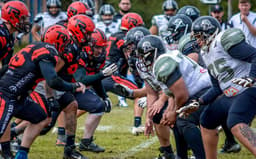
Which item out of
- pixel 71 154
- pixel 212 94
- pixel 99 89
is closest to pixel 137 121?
pixel 99 89

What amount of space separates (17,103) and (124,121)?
14.4ft

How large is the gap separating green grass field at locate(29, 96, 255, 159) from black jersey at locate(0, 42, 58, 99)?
133 centimetres

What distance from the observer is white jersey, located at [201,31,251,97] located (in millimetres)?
5465

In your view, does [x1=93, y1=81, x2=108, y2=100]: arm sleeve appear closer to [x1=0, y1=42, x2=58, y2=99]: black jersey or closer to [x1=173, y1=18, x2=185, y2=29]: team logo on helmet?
[x1=173, y1=18, x2=185, y2=29]: team logo on helmet

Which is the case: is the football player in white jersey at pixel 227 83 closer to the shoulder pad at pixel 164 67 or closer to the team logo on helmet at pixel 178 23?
the shoulder pad at pixel 164 67

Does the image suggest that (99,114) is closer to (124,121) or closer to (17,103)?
(17,103)

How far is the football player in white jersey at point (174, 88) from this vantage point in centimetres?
549

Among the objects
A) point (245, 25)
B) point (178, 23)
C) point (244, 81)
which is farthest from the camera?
A: point (245, 25)

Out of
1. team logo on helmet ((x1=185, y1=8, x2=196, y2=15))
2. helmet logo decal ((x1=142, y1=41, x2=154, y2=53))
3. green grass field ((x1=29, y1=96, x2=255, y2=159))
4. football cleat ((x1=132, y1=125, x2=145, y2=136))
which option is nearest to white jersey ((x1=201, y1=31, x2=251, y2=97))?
helmet logo decal ((x1=142, y1=41, x2=154, y2=53))

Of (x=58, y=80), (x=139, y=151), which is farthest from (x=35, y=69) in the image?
(x=139, y=151)

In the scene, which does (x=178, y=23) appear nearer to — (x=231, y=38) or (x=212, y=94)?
(x=212, y=94)

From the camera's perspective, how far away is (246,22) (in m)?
9.95

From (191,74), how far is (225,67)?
35 centimetres

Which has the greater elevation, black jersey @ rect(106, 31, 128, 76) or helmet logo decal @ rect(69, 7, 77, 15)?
helmet logo decal @ rect(69, 7, 77, 15)
